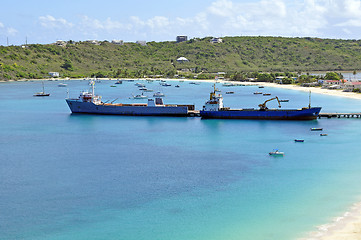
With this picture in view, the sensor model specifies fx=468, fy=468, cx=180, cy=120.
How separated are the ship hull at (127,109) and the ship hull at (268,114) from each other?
702cm

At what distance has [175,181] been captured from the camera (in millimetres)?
50281

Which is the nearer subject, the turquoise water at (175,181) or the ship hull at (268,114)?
the turquoise water at (175,181)

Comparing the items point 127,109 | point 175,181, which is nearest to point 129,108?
point 127,109

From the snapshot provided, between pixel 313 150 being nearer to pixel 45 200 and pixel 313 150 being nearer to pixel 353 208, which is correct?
pixel 353 208

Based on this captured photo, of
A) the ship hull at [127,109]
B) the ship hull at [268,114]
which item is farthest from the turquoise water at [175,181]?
the ship hull at [127,109]

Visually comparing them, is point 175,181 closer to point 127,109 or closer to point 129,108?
point 129,108

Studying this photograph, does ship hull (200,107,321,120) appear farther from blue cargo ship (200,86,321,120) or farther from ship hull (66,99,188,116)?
ship hull (66,99,188,116)

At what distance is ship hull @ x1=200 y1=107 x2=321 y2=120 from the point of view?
95.8 metres

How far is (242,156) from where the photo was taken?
63.0 meters

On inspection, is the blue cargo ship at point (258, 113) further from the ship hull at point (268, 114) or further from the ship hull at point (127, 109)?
the ship hull at point (127, 109)

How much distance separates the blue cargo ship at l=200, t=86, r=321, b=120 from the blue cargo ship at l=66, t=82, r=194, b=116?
6472mm

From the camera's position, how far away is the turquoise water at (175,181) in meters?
37.9

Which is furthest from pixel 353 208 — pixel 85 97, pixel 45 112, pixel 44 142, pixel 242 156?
pixel 45 112

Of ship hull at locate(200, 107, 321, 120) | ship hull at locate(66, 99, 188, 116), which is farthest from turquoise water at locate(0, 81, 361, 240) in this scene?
ship hull at locate(66, 99, 188, 116)
